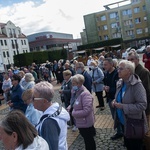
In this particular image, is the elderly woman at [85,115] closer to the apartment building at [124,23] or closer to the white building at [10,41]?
the white building at [10,41]

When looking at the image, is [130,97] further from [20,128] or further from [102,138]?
[102,138]

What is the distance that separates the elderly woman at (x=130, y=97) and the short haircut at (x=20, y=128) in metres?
1.81

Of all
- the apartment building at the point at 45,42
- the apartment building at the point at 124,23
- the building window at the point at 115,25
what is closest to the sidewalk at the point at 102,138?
the apartment building at the point at 124,23

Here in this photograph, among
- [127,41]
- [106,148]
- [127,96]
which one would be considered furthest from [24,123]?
[127,41]

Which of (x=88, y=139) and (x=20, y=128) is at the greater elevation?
(x=20, y=128)

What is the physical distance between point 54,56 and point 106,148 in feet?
130

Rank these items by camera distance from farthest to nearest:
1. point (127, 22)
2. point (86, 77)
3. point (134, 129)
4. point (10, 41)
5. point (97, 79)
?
point (127, 22) → point (10, 41) → point (97, 79) → point (86, 77) → point (134, 129)

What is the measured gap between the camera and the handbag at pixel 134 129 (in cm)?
308

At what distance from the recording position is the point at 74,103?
3.82 meters

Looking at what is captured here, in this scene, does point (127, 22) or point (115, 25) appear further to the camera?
point (115, 25)

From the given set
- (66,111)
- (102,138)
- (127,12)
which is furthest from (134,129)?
(127,12)

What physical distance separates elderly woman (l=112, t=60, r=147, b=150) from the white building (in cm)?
5091

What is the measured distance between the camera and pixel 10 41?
5609 cm

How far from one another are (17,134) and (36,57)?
3902 cm
